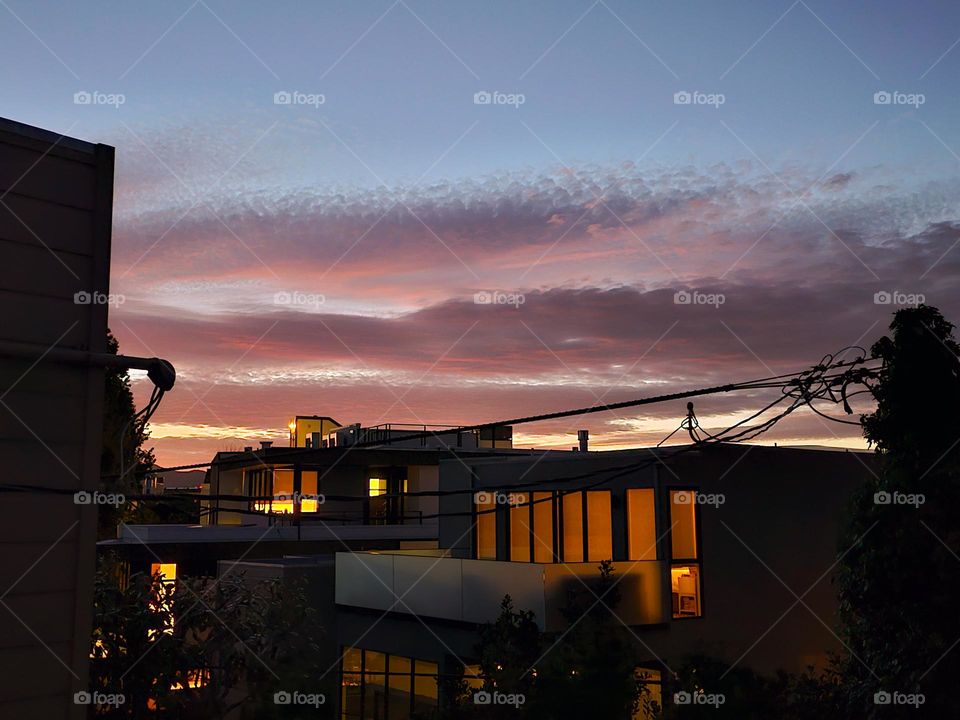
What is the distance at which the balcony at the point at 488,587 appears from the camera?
16.5 m

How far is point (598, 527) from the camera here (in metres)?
19.6

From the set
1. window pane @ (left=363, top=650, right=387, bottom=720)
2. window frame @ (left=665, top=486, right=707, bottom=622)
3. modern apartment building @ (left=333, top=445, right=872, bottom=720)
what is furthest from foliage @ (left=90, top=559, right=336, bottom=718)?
window frame @ (left=665, top=486, right=707, bottom=622)

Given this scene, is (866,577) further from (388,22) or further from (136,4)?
(136,4)

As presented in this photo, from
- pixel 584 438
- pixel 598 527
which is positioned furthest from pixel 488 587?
pixel 584 438

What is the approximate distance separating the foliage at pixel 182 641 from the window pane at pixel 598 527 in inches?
251

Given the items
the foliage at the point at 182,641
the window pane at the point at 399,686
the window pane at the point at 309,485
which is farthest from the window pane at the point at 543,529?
the window pane at the point at 309,485

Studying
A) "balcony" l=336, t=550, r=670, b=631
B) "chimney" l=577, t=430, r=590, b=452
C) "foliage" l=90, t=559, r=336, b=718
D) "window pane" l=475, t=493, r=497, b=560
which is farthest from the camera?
"chimney" l=577, t=430, r=590, b=452

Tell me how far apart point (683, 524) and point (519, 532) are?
4844 millimetres

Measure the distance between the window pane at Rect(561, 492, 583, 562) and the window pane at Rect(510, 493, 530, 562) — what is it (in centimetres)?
114

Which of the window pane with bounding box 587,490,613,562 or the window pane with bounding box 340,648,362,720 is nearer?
the window pane with bounding box 587,490,613,562

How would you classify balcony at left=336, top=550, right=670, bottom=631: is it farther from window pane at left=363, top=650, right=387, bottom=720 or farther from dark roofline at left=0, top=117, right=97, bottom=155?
dark roofline at left=0, top=117, right=97, bottom=155

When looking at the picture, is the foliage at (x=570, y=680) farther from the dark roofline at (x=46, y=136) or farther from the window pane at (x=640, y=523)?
the dark roofline at (x=46, y=136)

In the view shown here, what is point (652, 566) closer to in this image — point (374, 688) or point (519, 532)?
point (519, 532)

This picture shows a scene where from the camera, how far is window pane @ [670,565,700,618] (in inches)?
702
